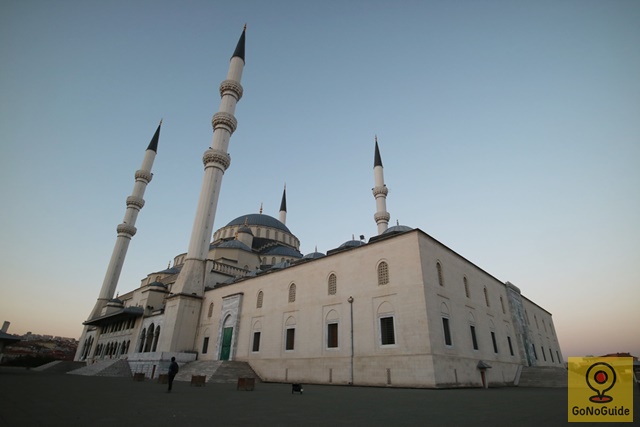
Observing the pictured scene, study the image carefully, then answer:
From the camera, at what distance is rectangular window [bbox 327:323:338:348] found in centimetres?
1697

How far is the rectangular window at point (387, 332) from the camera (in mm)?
14805

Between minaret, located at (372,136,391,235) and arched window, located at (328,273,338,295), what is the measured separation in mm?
11893

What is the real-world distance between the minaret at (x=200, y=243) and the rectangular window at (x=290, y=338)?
9863 millimetres

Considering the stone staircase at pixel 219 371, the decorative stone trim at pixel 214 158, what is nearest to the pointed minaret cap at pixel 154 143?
the decorative stone trim at pixel 214 158

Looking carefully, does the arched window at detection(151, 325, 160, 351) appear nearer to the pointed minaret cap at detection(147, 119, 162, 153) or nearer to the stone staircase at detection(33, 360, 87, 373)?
the stone staircase at detection(33, 360, 87, 373)

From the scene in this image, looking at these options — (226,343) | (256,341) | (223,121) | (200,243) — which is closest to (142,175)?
(223,121)

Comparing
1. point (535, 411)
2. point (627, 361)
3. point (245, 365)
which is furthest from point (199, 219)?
point (627, 361)

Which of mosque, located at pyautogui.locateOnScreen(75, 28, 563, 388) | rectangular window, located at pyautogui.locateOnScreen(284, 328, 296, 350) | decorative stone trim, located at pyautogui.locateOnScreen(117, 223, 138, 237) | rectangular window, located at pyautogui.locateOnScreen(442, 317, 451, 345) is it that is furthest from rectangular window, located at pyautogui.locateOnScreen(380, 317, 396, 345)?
decorative stone trim, located at pyautogui.locateOnScreen(117, 223, 138, 237)

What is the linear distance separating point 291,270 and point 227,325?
7.05 metres

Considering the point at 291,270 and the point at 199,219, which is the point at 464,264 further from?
the point at 199,219

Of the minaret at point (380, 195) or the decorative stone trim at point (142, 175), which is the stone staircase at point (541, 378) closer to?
the minaret at point (380, 195)

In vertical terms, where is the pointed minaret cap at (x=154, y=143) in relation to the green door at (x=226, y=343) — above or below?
above

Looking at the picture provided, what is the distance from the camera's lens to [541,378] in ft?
63.3

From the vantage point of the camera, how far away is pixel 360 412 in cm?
661
